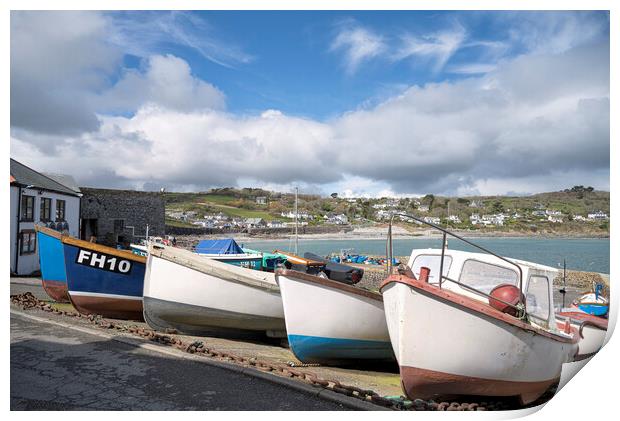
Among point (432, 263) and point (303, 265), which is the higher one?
point (432, 263)

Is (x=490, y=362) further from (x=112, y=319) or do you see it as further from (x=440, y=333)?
(x=112, y=319)

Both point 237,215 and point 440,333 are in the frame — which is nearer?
point 440,333

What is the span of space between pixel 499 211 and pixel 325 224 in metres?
39.3

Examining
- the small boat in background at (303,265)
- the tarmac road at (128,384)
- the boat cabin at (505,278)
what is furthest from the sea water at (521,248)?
the tarmac road at (128,384)

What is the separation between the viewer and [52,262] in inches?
338

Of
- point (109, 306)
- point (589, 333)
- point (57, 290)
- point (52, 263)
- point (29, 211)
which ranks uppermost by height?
point (29, 211)

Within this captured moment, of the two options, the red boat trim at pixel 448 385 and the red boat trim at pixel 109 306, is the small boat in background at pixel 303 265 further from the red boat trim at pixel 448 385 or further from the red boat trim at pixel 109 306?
the red boat trim at pixel 448 385

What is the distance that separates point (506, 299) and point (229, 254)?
7.83m

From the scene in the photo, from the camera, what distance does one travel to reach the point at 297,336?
18.7ft

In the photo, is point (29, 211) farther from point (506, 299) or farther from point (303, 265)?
point (506, 299)

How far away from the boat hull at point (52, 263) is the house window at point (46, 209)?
5799 millimetres

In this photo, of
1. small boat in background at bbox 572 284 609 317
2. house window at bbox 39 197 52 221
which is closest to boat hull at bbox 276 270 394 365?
small boat in background at bbox 572 284 609 317

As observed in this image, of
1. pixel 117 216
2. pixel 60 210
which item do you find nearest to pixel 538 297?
pixel 60 210

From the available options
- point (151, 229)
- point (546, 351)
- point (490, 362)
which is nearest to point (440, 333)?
point (490, 362)
